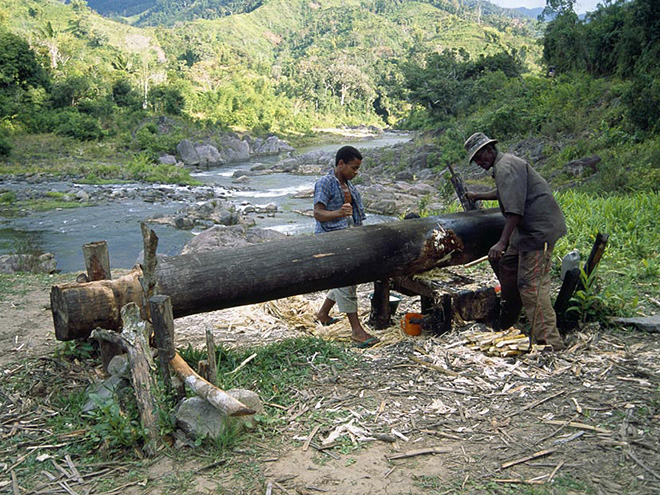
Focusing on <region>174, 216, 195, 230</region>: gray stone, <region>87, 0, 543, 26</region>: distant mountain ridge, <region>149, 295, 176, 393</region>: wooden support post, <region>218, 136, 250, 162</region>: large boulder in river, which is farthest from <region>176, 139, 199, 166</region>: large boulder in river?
<region>87, 0, 543, 26</region>: distant mountain ridge

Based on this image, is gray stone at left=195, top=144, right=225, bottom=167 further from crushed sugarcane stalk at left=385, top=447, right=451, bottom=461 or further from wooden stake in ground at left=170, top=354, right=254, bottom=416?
crushed sugarcane stalk at left=385, top=447, right=451, bottom=461

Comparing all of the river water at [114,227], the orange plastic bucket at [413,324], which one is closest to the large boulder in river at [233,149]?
the river water at [114,227]

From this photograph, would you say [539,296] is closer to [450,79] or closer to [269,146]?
[450,79]

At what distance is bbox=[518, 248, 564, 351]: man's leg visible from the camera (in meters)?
4.73

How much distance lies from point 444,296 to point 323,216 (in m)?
1.35

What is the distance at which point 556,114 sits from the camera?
2086 centimetres

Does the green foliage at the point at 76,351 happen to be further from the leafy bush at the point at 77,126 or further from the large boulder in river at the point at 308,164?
the leafy bush at the point at 77,126

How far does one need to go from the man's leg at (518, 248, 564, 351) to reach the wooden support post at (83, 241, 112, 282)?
3436 millimetres

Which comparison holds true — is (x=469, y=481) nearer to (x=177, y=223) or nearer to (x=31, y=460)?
(x=31, y=460)

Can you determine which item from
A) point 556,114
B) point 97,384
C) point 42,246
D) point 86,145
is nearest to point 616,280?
point 97,384

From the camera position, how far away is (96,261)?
434cm

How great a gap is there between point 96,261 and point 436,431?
281 cm

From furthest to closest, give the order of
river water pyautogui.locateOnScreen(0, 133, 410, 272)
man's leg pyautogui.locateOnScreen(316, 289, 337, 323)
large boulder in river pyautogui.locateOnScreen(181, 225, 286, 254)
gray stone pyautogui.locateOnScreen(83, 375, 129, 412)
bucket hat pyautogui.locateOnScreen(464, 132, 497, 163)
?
river water pyautogui.locateOnScreen(0, 133, 410, 272) → large boulder in river pyautogui.locateOnScreen(181, 225, 286, 254) → man's leg pyautogui.locateOnScreen(316, 289, 337, 323) → bucket hat pyautogui.locateOnScreen(464, 132, 497, 163) → gray stone pyautogui.locateOnScreen(83, 375, 129, 412)

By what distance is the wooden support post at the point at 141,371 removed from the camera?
11.0 feet
